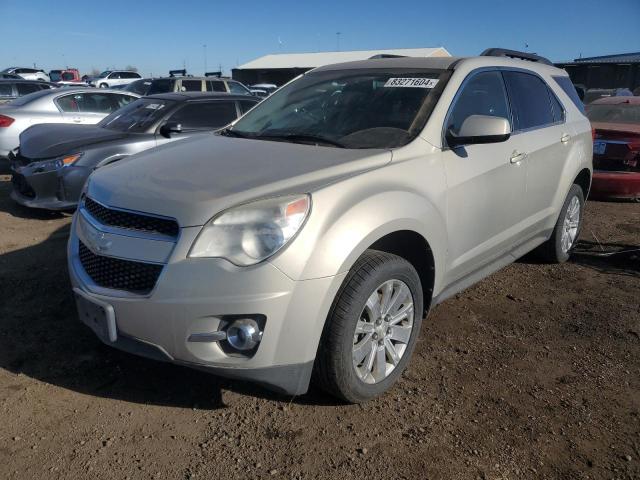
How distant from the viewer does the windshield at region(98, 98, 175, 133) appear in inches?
260

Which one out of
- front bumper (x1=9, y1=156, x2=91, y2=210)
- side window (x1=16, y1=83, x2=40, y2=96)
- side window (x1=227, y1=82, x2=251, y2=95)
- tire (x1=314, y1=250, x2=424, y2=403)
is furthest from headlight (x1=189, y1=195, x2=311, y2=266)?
side window (x1=227, y1=82, x2=251, y2=95)

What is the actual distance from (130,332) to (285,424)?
0.87 metres

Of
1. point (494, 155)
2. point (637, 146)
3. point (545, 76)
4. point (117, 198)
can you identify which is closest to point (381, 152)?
point (494, 155)

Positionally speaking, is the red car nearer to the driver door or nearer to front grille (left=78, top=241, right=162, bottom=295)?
the driver door

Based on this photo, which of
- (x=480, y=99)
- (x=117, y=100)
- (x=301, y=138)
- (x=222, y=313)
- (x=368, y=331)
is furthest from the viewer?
(x=117, y=100)

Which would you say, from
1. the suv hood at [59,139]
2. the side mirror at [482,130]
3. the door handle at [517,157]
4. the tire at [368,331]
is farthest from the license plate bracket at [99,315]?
the suv hood at [59,139]

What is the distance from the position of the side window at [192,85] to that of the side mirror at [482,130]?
14.2 m

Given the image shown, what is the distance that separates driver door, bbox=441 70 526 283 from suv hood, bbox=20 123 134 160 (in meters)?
4.25

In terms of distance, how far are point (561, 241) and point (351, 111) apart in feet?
8.10

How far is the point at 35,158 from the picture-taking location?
20.0 feet

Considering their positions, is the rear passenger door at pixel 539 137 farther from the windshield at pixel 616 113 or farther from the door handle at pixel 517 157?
the windshield at pixel 616 113

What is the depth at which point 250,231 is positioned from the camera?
239 centimetres

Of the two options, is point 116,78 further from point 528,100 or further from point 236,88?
point 528,100

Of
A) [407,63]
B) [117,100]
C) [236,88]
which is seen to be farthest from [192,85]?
[407,63]
